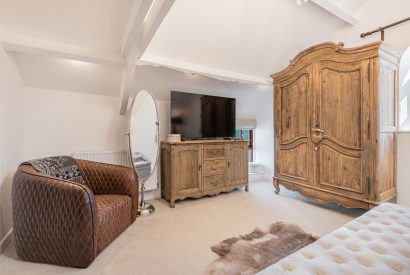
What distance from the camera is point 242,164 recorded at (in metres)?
3.73

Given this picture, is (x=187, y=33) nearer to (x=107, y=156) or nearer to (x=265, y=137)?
(x=107, y=156)

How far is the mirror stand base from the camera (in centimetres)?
275

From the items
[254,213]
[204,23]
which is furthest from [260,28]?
[254,213]

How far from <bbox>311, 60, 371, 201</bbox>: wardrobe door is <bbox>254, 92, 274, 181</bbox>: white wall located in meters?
1.59

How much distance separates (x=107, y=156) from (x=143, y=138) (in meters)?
0.60

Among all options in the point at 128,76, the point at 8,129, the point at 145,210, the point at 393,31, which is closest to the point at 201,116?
the point at 128,76

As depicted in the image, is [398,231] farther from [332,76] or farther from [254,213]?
[332,76]

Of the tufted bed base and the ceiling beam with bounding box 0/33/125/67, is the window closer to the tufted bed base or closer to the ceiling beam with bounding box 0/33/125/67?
the ceiling beam with bounding box 0/33/125/67

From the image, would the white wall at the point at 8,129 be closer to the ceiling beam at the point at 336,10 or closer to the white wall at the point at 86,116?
the white wall at the point at 86,116

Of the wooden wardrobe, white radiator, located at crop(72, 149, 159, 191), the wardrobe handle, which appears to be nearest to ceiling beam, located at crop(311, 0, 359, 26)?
the wooden wardrobe

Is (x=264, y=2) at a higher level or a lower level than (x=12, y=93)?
higher

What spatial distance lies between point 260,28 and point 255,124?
85.9 inches

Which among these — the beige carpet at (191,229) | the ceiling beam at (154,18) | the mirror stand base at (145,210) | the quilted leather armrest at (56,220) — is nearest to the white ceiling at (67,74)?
the ceiling beam at (154,18)

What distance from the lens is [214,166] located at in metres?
3.38
